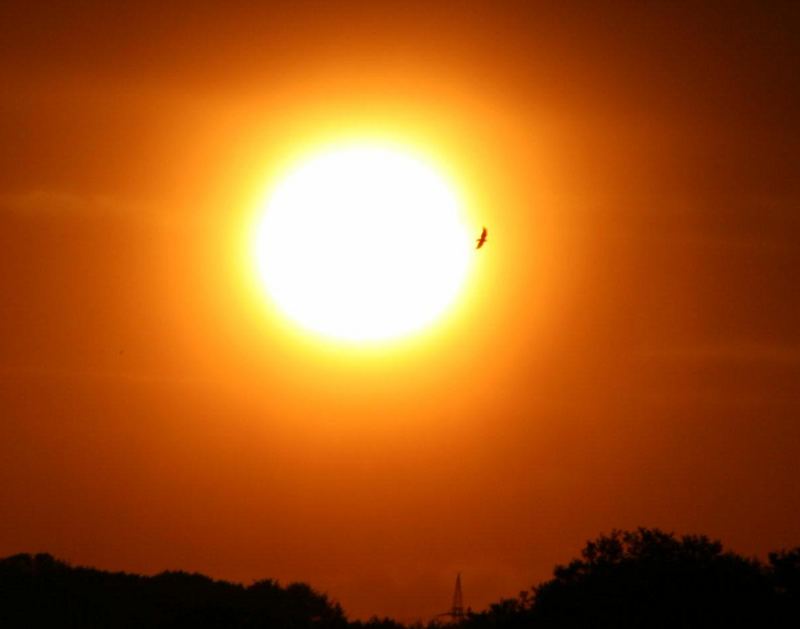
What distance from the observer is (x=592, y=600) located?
59.4m

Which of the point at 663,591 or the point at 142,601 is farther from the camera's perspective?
the point at 142,601

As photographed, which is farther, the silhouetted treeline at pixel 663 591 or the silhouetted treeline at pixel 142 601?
the silhouetted treeline at pixel 142 601

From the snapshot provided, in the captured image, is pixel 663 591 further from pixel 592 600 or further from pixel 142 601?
pixel 142 601

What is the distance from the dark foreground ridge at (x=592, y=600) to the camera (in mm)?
56906

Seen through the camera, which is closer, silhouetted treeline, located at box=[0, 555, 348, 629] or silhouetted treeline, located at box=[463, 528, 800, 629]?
silhouetted treeline, located at box=[463, 528, 800, 629]

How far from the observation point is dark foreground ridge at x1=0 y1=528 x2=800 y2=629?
187ft

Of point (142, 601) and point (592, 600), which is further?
point (142, 601)

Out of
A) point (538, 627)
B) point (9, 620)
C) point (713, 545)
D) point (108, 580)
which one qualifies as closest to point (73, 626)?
point (9, 620)

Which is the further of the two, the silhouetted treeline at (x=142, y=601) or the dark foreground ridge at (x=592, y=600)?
the silhouetted treeline at (x=142, y=601)

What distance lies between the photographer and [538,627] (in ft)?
198

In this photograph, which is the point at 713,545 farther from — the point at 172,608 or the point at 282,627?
the point at 172,608

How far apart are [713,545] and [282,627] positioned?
57.9ft

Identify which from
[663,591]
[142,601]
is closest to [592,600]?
[663,591]

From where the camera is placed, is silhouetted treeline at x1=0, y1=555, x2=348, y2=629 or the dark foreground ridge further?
silhouetted treeline at x1=0, y1=555, x2=348, y2=629
